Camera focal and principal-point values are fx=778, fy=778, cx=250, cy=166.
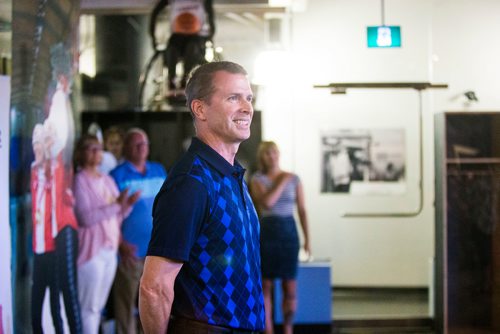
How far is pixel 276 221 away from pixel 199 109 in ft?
10.7

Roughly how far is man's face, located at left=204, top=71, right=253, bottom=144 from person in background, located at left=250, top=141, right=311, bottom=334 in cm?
322

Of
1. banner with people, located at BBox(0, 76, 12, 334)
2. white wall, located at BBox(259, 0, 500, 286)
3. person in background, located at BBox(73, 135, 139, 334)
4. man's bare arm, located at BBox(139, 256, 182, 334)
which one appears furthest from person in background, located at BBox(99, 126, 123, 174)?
man's bare arm, located at BBox(139, 256, 182, 334)

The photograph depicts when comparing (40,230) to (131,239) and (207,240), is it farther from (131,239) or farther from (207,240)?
(207,240)

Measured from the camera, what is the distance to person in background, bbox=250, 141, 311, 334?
5.38 m

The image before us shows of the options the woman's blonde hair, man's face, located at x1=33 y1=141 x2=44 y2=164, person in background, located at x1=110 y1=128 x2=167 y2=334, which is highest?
the woman's blonde hair

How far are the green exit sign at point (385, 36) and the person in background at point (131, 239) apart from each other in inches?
65.9

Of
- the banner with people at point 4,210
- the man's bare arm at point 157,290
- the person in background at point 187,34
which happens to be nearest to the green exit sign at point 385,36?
the person in background at point 187,34

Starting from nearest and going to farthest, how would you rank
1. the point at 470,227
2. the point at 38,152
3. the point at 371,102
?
1. the point at 38,152
2. the point at 470,227
3. the point at 371,102

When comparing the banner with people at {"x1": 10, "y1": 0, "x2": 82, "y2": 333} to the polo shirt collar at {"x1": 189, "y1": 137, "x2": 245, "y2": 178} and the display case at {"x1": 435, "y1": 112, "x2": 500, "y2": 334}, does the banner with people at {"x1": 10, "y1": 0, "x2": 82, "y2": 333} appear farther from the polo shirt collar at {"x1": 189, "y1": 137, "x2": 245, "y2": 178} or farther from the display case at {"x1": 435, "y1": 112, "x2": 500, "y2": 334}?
the display case at {"x1": 435, "y1": 112, "x2": 500, "y2": 334}

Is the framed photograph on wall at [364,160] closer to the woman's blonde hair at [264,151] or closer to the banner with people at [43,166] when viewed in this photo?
the woman's blonde hair at [264,151]

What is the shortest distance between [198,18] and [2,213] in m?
2.71

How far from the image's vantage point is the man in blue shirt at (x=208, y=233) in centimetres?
200

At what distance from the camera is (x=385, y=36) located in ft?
16.9

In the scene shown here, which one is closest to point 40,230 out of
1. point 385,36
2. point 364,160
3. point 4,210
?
point 4,210
